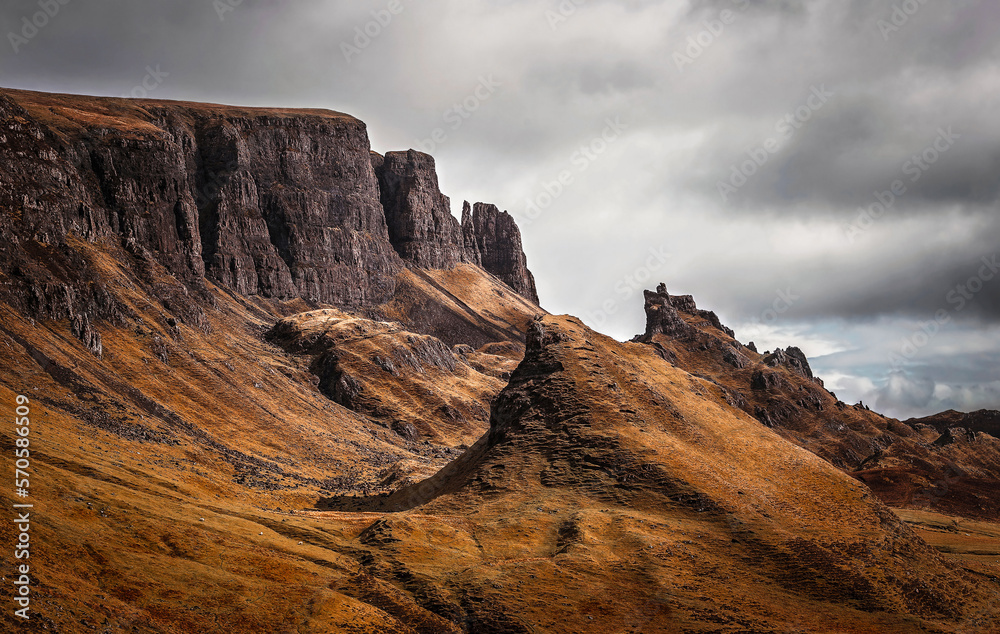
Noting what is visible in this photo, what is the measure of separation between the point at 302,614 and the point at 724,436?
73.6 m

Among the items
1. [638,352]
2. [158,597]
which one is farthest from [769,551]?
[158,597]

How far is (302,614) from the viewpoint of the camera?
260ft

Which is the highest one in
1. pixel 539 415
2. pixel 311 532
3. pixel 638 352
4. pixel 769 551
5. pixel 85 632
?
pixel 638 352

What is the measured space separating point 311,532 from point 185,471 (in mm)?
45142

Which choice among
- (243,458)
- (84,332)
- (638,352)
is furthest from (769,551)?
(84,332)

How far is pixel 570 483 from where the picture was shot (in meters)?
109

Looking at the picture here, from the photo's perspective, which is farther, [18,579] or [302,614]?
[302,614]

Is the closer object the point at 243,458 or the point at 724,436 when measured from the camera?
the point at 724,436

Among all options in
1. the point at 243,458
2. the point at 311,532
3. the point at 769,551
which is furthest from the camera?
the point at 243,458

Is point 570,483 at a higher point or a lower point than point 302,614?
higher

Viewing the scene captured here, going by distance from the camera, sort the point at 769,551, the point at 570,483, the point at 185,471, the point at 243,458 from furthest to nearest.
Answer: the point at 243,458 → the point at 185,471 → the point at 570,483 → the point at 769,551

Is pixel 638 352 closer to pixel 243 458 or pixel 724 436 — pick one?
pixel 724 436

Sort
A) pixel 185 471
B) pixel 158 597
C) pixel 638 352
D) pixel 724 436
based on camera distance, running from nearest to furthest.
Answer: pixel 158 597
pixel 724 436
pixel 185 471
pixel 638 352

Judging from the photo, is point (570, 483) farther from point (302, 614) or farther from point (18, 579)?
point (18, 579)
